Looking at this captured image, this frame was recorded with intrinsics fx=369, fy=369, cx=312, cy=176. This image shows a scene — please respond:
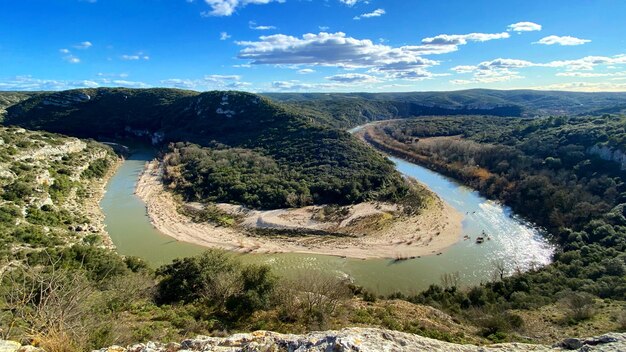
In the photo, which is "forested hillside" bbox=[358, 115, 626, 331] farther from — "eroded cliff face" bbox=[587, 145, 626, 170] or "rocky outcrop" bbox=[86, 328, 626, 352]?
"rocky outcrop" bbox=[86, 328, 626, 352]

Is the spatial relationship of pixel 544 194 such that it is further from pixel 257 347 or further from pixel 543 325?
pixel 257 347

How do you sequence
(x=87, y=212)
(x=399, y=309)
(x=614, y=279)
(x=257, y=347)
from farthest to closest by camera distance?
(x=87, y=212), (x=614, y=279), (x=399, y=309), (x=257, y=347)

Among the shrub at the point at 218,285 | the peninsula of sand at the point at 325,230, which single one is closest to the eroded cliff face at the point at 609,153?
the peninsula of sand at the point at 325,230

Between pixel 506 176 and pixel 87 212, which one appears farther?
pixel 506 176

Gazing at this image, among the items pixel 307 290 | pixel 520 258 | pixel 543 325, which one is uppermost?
pixel 307 290

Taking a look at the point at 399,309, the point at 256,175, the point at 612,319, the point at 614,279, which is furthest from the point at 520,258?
the point at 256,175

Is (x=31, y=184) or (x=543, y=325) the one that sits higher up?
(x=31, y=184)

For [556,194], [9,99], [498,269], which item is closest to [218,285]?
[498,269]
